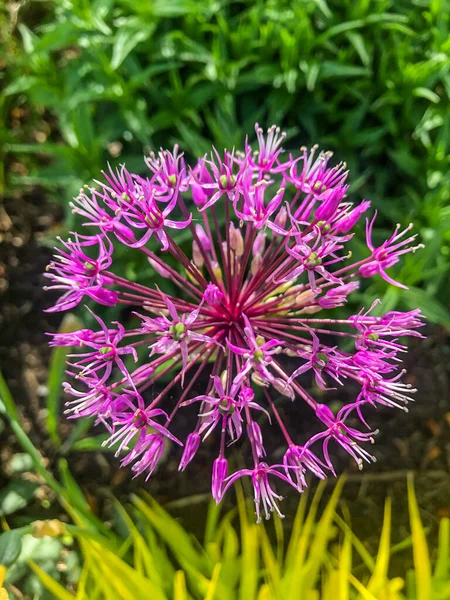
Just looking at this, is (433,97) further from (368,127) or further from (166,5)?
(166,5)

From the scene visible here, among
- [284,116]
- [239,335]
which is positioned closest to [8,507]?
[239,335]

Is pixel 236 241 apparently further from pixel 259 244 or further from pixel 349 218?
pixel 349 218

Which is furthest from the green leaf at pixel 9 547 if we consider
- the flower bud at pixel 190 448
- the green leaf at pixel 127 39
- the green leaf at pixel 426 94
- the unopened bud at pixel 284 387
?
the green leaf at pixel 426 94

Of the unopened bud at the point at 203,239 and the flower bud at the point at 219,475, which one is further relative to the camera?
the unopened bud at the point at 203,239

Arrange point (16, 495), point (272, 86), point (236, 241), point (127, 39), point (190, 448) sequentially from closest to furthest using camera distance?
point (190, 448) → point (236, 241) → point (127, 39) → point (272, 86) → point (16, 495)

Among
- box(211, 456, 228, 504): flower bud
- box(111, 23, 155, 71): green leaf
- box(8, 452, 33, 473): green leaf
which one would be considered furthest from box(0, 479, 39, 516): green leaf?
box(111, 23, 155, 71): green leaf

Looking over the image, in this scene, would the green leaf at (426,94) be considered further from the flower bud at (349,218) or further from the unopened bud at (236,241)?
the unopened bud at (236,241)

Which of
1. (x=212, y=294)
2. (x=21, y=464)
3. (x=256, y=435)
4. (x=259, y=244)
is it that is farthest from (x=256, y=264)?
(x=21, y=464)
